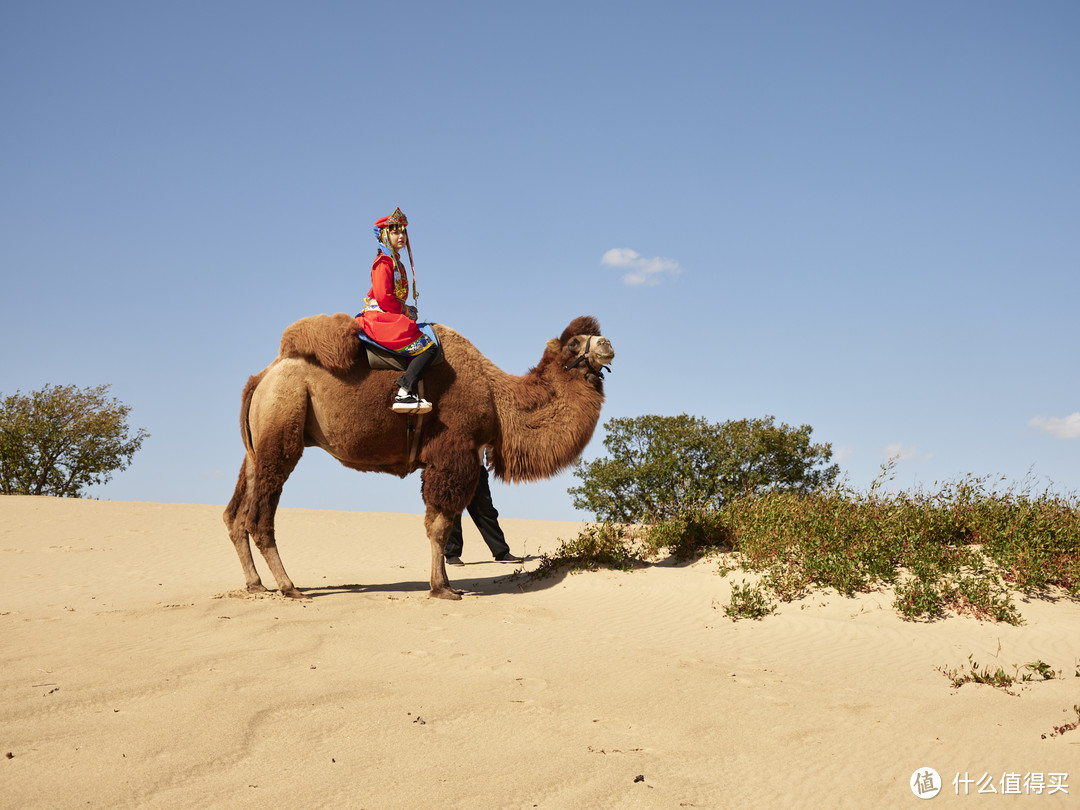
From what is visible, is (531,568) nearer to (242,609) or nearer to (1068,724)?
(242,609)

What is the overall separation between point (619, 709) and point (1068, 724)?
2.80m

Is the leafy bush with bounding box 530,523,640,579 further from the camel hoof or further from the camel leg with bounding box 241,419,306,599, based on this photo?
the camel leg with bounding box 241,419,306,599

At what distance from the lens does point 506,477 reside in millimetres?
9625

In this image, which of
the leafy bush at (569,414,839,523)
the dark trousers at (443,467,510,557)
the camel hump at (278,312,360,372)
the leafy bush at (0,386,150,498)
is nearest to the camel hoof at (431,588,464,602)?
the camel hump at (278,312,360,372)

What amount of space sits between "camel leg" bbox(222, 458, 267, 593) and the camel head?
13.0 ft

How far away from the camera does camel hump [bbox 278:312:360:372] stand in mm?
8586

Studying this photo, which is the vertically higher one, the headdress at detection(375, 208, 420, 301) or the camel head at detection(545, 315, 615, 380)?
the headdress at detection(375, 208, 420, 301)

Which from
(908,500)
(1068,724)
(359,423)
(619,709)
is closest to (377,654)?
(619,709)

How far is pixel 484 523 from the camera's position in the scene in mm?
12180

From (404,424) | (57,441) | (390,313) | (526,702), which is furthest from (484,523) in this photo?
(57,441)

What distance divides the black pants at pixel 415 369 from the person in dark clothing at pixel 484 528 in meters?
3.46

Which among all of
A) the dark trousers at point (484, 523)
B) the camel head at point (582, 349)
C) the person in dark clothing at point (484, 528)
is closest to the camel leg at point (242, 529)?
the dark trousers at point (484, 523)

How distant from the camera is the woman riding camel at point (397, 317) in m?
8.57

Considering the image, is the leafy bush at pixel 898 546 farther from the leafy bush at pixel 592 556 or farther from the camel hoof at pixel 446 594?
the camel hoof at pixel 446 594
